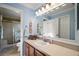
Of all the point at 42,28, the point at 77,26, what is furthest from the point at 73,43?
the point at 42,28

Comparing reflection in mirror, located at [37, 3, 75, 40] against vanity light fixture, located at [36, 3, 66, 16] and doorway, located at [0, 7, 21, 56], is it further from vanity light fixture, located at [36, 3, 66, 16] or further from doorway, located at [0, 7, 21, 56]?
doorway, located at [0, 7, 21, 56]

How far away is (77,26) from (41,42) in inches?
24.2

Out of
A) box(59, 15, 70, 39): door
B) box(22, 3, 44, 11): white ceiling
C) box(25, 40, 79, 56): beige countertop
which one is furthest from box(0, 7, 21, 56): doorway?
box(59, 15, 70, 39): door

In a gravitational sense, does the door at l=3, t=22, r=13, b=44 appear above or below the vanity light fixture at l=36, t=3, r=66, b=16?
below

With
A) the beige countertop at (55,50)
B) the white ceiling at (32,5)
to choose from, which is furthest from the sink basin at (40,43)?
the white ceiling at (32,5)

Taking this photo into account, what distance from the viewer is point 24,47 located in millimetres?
1582

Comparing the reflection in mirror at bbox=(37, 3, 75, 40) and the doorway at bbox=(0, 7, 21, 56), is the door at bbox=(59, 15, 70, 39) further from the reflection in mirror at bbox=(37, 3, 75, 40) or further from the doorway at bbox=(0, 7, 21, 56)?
the doorway at bbox=(0, 7, 21, 56)

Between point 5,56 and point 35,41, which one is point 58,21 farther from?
point 5,56

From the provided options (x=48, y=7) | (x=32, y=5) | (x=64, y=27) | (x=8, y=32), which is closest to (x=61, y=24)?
(x=64, y=27)

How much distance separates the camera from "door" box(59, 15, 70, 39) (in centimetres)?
147

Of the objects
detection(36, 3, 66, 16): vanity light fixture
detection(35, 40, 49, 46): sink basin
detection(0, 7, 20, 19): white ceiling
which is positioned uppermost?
detection(36, 3, 66, 16): vanity light fixture

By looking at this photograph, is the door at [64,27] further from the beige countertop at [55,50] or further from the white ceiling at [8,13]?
the white ceiling at [8,13]

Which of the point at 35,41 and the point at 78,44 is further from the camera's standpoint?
the point at 35,41

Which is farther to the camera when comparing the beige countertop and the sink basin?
the sink basin
